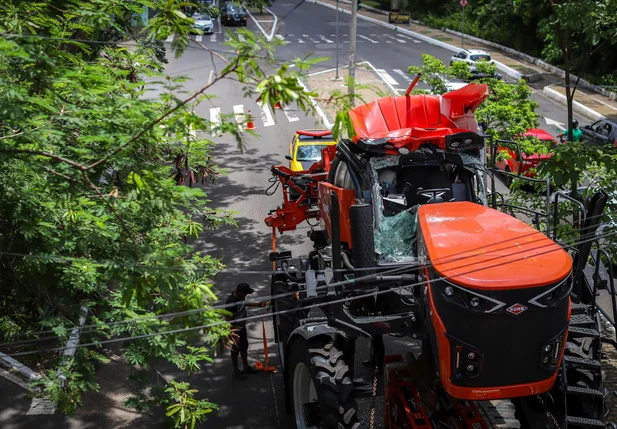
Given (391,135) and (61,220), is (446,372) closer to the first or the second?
(391,135)

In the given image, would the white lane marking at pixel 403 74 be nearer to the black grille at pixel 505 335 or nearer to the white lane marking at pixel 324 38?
the white lane marking at pixel 324 38

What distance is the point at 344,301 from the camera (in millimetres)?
7762

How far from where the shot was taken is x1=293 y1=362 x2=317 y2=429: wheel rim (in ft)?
28.3

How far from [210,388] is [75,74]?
17.1 ft

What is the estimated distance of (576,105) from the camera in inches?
1288

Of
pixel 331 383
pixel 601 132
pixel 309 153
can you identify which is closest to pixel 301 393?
pixel 331 383

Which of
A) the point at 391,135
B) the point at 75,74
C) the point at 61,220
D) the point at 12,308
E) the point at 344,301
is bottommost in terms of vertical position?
the point at 12,308

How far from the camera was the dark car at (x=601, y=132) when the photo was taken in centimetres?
2464

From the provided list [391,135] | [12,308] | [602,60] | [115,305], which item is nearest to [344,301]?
[391,135]

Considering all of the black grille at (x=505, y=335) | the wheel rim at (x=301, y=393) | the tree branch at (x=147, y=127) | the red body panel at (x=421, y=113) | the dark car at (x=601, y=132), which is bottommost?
the dark car at (x=601, y=132)

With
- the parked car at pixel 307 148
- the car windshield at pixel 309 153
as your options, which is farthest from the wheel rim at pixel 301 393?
the car windshield at pixel 309 153

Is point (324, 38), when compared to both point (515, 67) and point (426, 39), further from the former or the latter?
point (515, 67)

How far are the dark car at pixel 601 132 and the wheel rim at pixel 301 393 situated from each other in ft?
61.7

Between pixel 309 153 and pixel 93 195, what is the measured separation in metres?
13.3
